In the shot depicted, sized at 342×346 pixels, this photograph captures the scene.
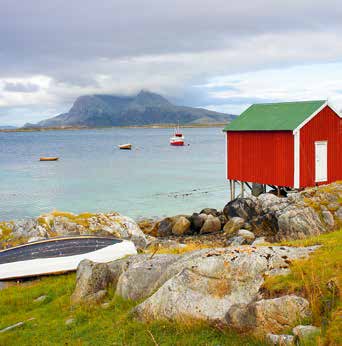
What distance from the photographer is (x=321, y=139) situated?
26.2 metres

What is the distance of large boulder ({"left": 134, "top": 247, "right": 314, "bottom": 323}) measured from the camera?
261 inches

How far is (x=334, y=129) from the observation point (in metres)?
26.8

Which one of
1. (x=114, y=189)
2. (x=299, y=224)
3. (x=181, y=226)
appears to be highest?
(x=299, y=224)

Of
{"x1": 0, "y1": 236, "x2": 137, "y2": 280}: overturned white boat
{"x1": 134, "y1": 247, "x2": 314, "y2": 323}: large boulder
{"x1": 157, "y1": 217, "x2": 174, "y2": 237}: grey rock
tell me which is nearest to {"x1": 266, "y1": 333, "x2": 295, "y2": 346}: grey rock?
{"x1": 134, "y1": 247, "x2": 314, "y2": 323}: large boulder

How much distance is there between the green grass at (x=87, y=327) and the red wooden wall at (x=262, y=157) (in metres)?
17.8

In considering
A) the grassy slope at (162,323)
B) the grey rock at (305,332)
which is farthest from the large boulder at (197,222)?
the grey rock at (305,332)

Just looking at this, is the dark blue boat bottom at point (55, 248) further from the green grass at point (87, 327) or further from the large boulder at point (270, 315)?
the large boulder at point (270, 315)

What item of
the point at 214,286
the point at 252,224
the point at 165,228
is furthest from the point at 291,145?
the point at 214,286

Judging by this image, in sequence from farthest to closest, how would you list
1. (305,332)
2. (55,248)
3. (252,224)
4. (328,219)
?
(252,224) < (328,219) < (55,248) < (305,332)

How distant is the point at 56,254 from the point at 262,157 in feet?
54.8

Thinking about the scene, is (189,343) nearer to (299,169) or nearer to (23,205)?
(299,169)

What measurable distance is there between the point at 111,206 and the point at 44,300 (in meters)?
26.9

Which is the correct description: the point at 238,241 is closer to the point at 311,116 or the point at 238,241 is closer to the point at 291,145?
the point at 291,145

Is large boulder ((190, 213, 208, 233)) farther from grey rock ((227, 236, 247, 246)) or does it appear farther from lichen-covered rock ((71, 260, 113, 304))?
lichen-covered rock ((71, 260, 113, 304))
